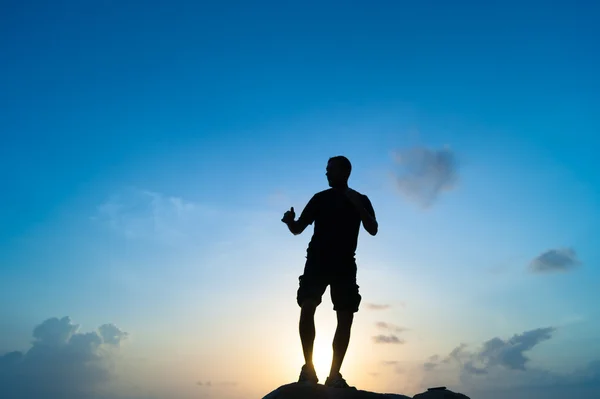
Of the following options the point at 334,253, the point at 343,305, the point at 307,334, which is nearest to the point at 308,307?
the point at 307,334

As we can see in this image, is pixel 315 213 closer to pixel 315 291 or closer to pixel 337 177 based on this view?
pixel 337 177

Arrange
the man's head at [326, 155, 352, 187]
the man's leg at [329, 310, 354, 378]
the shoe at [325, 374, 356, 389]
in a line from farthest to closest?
the man's head at [326, 155, 352, 187] < the man's leg at [329, 310, 354, 378] < the shoe at [325, 374, 356, 389]

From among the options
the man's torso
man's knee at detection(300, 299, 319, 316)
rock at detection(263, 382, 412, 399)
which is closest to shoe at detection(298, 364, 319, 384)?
rock at detection(263, 382, 412, 399)

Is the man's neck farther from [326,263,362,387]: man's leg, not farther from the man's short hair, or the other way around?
[326,263,362,387]: man's leg

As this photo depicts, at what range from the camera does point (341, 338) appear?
7.38 metres

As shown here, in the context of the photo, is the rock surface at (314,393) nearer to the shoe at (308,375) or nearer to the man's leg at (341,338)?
the shoe at (308,375)

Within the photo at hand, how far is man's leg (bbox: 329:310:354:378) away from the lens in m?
7.27

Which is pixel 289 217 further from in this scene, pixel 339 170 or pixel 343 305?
pixel 343 305

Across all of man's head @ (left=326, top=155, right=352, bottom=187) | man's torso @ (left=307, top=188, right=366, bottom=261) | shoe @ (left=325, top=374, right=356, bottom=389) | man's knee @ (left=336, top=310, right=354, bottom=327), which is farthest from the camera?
man's head @ (left=326, top=155, right=352, bottom=187)

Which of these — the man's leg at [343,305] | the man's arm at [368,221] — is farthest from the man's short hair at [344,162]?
the man's leg at [343,305]

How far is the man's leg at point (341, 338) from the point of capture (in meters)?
7.27

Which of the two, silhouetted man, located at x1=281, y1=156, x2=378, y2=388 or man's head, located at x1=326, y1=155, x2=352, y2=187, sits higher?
man's head, located at x1=326, y1=155, x2=352, y2=187

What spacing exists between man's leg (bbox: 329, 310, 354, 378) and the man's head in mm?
2030

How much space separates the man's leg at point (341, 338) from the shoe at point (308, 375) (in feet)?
0.96
